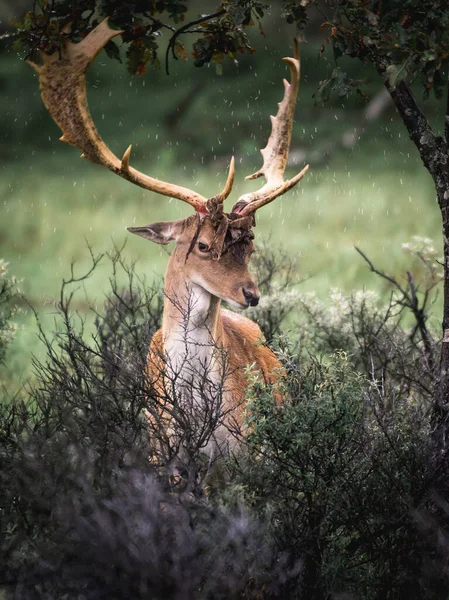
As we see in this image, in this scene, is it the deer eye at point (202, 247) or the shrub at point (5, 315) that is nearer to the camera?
the deer eye at point (202, 247)

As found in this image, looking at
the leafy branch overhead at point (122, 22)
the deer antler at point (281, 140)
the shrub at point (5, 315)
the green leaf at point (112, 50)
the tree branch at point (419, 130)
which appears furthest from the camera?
the shrub at point (5, 315)

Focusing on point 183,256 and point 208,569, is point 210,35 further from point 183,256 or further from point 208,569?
point 208,569

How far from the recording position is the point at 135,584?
4797 millimetres

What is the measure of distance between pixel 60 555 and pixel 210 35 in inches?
160

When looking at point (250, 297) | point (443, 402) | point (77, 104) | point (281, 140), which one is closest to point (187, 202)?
point (250, 297)

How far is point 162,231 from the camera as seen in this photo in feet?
26.1

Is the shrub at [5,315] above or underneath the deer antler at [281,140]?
above

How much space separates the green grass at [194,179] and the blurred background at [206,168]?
5cm

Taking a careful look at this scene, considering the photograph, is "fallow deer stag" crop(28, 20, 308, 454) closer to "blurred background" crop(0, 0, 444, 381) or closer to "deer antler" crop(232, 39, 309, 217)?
"deer antler" crop(232, 39, 309, 217)

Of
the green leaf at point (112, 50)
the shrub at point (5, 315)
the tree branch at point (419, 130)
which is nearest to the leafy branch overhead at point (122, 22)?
the green leaf at point (112, 50)

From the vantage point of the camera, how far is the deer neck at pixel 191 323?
7453mm

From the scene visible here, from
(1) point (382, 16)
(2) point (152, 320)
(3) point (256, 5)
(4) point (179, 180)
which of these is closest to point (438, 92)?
(1) point (382, 16)

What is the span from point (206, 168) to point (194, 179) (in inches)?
61.8

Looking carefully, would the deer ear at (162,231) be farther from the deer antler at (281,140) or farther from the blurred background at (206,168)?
the blurred background at (206,168)
